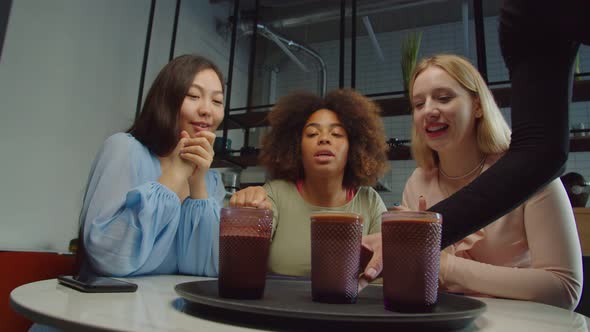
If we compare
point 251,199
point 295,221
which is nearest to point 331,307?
point 251,199

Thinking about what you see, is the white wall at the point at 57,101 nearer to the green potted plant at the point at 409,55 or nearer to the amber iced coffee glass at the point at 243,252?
the green potted plant at the point at 409,55

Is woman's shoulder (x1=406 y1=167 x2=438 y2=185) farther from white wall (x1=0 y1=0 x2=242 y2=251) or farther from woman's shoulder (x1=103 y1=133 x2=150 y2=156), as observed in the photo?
white wall (x1=0 y1=0 x2=242 y2=251)

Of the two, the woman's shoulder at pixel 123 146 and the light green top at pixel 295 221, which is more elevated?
the woman's shoulder at pixel 123 146

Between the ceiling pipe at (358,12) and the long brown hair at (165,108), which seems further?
the ceiling pipe at (358,12)

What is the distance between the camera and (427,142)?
4.89 feet

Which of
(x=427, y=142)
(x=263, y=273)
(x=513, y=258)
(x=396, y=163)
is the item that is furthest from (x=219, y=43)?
(x=263, y=273)

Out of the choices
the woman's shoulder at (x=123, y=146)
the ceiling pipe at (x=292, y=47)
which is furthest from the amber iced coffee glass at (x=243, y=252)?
the ceiling pipe at (x=292, y=47)

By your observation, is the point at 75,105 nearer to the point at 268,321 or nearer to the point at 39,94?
the point at 39,94

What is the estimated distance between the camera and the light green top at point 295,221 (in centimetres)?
161

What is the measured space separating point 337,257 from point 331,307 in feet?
0.25

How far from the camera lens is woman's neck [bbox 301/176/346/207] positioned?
1777mm

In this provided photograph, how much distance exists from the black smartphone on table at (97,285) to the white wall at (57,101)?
7.92 ft

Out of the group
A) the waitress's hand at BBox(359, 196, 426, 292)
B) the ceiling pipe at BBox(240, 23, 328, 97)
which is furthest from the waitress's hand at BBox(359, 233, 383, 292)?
the ceiling pipe at BBox(240, 23, 328, 97)

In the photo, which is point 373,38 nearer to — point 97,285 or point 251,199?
point 251,199
